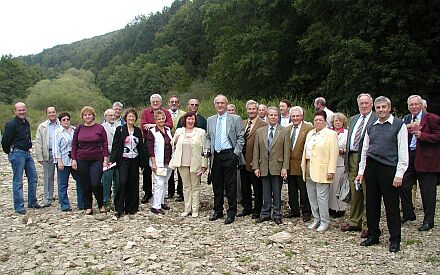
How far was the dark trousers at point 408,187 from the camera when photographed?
745 centimetres

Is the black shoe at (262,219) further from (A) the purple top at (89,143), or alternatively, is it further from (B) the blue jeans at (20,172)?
(B) the blue jeans at (20,172)

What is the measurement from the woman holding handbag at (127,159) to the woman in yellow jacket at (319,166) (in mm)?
3009

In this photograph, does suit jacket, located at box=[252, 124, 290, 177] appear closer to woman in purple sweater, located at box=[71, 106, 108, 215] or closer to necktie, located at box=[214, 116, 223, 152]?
necktie, located at box=[214, 116, 223, 152]

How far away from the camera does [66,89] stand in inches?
2189

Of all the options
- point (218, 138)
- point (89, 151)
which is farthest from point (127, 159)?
point (218, 138)

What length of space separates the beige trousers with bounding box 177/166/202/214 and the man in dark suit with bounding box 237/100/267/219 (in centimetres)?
82

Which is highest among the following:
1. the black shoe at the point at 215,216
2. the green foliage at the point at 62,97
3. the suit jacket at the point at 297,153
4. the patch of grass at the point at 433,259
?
the green foliage at the point at 62,97

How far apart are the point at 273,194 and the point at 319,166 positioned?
1.11 m

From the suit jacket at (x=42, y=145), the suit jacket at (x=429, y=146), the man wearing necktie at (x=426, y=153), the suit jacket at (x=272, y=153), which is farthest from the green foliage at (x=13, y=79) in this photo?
the suit jacket at (x=429, y=146)

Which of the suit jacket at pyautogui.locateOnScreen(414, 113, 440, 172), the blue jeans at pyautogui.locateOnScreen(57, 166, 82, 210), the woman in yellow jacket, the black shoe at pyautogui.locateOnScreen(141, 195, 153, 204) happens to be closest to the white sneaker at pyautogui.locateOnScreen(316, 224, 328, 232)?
the woman in yellow jacket

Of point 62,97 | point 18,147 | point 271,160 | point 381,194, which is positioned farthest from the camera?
point 62,97

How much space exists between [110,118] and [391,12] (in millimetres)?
16269

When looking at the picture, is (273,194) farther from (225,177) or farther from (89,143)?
(89,143)

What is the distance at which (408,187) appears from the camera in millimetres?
7469
